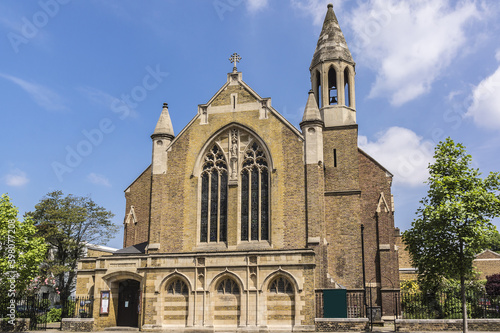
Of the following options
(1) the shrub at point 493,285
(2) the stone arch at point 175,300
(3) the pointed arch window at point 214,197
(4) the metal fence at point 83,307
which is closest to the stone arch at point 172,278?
(2) the stone arch at point 175,300

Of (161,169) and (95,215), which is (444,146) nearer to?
(161,169)

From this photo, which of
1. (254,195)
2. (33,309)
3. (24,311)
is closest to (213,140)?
(254,195)

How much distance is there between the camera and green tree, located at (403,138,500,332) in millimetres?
19625

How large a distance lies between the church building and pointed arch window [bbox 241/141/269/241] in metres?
0.06

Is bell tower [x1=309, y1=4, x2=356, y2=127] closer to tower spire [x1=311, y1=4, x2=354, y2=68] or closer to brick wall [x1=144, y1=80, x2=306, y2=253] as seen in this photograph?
tower spire [x1=311, y1=4, x2=354, y2=68]

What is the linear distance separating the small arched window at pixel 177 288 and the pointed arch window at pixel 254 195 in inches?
188

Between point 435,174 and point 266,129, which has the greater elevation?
point 266,129

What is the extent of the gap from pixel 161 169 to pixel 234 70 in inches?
318

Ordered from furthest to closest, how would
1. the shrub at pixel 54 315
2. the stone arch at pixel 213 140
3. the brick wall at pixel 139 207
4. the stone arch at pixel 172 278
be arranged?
the shrub at pixel 54 315
the brick wall at pixel 139 207
the stone arch at pixel 213 140
the stone arch at pixel 172 278

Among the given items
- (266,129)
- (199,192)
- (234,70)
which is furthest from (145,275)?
(234,70)

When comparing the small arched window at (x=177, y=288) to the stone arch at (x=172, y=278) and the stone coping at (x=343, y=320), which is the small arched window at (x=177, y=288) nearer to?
the stone arch at (x=172, y=278)

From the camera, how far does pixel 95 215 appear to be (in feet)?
151

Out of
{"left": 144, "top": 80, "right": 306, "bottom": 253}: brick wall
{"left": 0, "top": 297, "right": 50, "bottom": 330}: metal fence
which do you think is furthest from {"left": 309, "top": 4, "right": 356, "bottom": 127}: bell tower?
{"left": 0, "top": 297, "right": 50, "bottom": 330}: metal fence

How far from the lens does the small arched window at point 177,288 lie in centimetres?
2700
